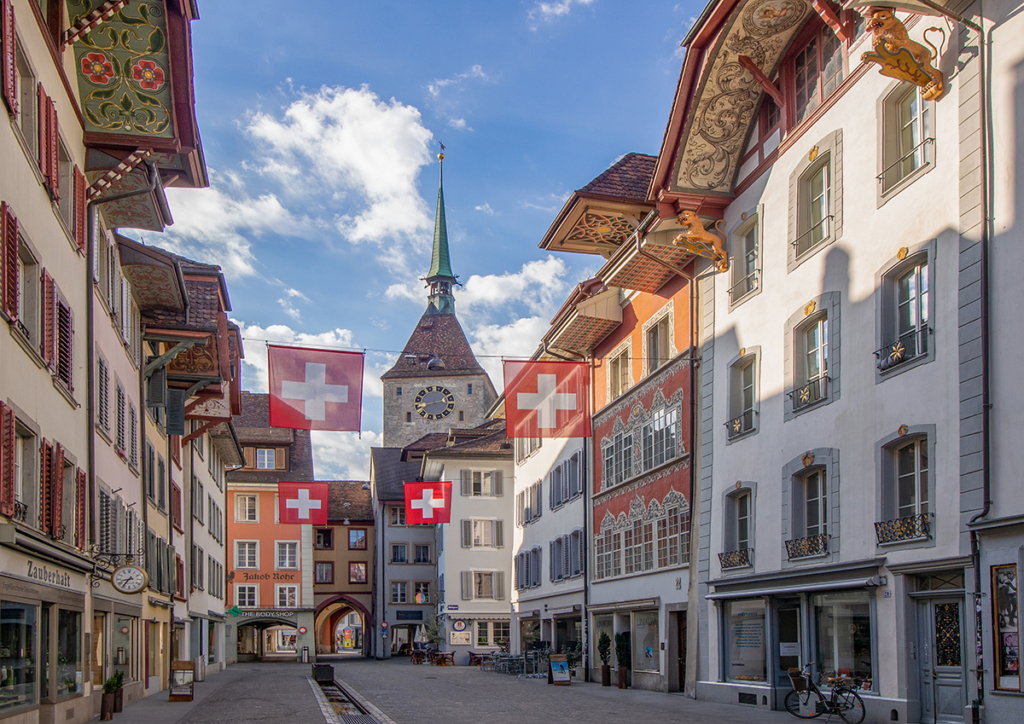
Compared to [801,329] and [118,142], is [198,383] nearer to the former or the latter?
[118,142]

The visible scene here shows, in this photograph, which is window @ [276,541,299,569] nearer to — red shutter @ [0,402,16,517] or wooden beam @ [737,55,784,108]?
wooden beam @ [737,55,784,108]

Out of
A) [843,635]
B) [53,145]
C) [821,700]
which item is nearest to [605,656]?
[843,635]

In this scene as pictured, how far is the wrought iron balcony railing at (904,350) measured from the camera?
57.1ft

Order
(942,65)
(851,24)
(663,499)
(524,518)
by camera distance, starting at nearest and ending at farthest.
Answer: (942,65), (851,24), (663,499), (524,518)

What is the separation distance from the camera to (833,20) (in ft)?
65.9

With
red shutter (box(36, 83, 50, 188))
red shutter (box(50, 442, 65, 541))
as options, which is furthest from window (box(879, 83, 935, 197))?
red shutter (box(50, 442, 65, 541))

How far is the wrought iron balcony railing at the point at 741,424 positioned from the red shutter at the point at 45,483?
13.6 metres

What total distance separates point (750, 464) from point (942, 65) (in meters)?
9.25

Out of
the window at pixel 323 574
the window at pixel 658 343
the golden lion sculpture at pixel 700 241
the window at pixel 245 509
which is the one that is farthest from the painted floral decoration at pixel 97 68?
the window at pixel 323 574

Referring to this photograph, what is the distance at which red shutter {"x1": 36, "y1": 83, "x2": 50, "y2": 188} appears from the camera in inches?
671

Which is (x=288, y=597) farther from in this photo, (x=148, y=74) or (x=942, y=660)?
(x=942, y=660)

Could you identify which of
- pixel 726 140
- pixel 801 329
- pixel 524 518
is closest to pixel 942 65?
pixel 801 329

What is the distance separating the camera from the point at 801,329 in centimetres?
2217

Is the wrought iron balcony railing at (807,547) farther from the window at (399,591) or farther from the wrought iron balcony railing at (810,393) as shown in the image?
the window at (399,591)
